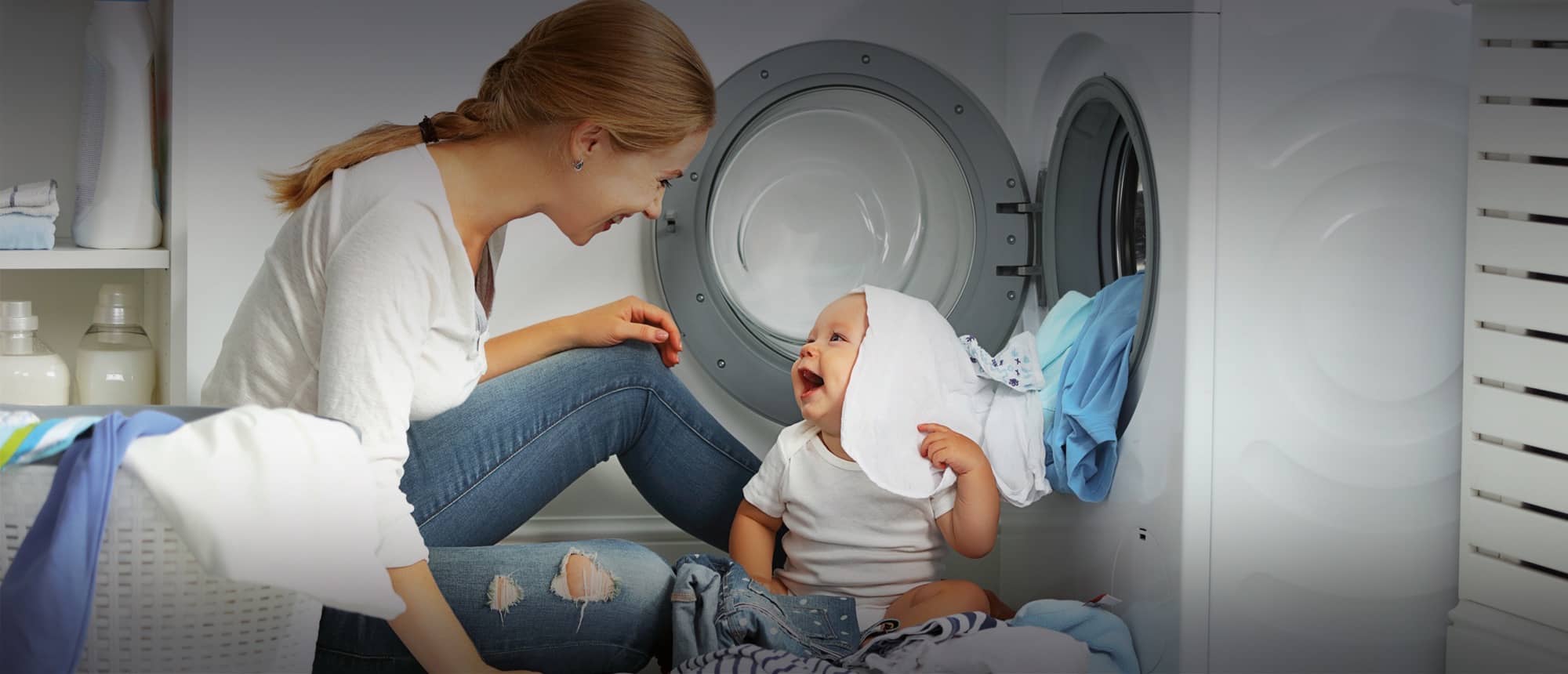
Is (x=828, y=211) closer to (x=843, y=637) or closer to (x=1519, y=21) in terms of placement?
(x=843, y=637)

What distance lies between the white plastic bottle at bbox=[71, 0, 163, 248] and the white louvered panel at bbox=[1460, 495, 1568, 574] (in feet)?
5.63

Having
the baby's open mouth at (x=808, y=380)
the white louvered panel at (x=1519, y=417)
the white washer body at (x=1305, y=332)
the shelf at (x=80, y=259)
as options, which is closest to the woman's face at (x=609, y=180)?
the baby's open mouth at (x=808, y=380)

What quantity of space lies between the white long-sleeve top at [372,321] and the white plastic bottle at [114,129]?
616 millimetres

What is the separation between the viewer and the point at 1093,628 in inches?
54.5

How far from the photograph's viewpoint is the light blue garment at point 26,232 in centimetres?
158

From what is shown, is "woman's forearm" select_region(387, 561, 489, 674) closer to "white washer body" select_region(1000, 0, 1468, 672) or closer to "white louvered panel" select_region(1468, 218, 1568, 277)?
"white washer body" select_region(1000, 0, 1468, 672)

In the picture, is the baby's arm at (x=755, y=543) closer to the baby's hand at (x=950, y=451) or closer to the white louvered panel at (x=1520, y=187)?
the baby's hand at (x=950, y=451)

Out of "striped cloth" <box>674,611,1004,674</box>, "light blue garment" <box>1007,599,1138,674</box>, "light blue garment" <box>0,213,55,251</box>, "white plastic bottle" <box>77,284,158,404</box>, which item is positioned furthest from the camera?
"white plastic bottle" <box>77,284,158,404</box>

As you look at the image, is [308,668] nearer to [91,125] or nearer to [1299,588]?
[1299,588]

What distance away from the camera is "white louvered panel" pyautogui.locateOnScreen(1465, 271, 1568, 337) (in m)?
1.15

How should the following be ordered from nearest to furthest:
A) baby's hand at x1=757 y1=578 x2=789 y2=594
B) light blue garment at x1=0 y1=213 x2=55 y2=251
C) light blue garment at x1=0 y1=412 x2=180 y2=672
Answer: light blue garment at x1=0 y1=412 x2=180 y2=672
baby's hand at x1=757 y1=578 x2=789 y2=594
light blue garment at x1=0 y1=213 x2=55 y2=251

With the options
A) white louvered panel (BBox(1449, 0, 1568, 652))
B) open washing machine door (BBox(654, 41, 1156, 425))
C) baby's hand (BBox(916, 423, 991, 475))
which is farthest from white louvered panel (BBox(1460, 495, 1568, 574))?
open washing machine door (BBox(654, 41, 1156, 425))

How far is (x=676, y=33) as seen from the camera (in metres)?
1.25

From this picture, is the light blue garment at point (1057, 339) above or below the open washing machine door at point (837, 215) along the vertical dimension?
below
